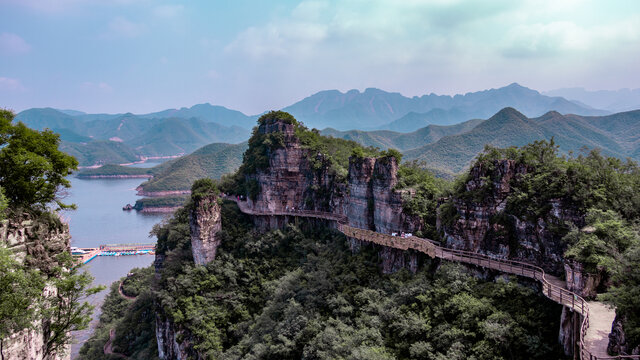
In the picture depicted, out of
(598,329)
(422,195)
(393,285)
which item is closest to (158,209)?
(422,195)

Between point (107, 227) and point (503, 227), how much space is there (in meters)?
112

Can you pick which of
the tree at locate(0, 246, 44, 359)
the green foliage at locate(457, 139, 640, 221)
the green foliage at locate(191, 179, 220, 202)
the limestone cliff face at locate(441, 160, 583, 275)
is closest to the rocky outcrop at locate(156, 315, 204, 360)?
the green foliage at locate(191, 179, 220, 202)

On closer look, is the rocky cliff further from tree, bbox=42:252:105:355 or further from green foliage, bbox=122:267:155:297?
green foliage, bbox=122:267:155:297

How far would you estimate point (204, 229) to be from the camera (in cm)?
3666

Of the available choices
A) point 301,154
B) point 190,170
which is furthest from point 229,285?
point 190,170

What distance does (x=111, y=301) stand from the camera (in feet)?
166

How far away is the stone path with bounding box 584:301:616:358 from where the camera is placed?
13.4 metres

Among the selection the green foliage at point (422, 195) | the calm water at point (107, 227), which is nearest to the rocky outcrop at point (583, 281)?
the green foliage at point (422, 195)

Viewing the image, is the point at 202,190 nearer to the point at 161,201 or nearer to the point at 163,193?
the point at 161,201

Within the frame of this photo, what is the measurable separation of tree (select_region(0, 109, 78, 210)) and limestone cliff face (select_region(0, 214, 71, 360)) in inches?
41.2

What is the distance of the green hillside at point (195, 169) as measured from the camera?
124 m

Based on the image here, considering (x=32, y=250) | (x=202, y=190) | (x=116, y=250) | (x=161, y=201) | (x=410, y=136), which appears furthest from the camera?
(x=410, y=136)

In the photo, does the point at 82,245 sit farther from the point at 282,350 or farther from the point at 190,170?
the point at 282,350

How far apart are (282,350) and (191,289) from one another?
1340cm
